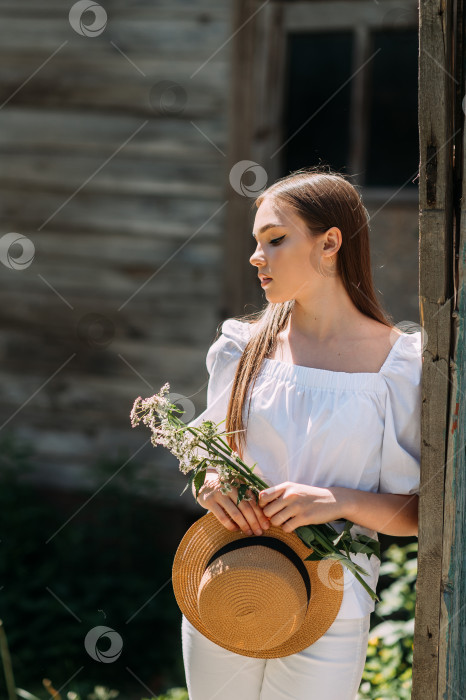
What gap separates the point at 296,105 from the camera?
454 centimetres

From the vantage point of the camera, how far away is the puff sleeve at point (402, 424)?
71.0 inches

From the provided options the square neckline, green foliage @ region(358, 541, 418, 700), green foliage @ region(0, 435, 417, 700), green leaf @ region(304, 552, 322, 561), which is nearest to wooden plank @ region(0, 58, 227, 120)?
green foliage @ region(0, 435, 417, 700)

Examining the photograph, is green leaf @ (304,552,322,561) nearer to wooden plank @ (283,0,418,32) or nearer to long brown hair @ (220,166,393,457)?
long brown hair @ (220,166,393,457)

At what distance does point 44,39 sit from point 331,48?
175 cm

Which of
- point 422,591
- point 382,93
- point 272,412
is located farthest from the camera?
point 382,93

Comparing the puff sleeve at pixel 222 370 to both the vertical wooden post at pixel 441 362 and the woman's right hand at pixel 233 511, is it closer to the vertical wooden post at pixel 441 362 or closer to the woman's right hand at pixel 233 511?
the woman's right hand at pixel 233 511

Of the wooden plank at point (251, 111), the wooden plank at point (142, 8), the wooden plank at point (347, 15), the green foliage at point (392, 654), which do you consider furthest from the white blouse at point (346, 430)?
the wooden plank at point (142, 8)

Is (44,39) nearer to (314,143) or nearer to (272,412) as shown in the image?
(314,143)

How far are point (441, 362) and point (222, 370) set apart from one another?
599mm

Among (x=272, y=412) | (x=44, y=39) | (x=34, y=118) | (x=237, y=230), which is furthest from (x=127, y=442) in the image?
(x=272, y=412)

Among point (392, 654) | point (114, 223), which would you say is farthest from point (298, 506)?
point (114, 223)

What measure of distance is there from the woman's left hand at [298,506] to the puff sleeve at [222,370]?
1.13 feet

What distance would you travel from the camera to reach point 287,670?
181 centimetres

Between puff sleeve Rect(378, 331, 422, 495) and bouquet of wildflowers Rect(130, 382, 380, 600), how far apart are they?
0.16 meters
